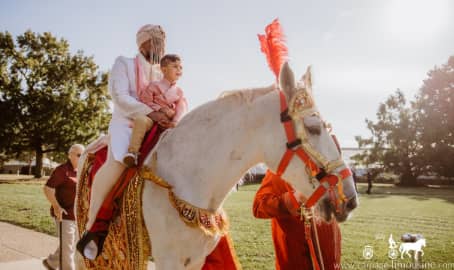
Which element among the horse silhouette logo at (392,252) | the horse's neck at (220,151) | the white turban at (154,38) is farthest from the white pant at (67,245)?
the horse silhouette logo at (392,252)

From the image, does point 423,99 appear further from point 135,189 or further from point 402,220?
point 135,189

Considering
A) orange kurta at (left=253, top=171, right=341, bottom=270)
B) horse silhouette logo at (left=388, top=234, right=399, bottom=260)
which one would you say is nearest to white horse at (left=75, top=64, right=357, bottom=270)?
orange kurta at (left=253, top=171, right=341, bottom=270)

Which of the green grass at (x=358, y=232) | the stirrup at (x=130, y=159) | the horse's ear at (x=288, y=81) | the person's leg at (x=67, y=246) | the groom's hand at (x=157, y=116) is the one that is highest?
the horse's ear at (x=288, y=81)

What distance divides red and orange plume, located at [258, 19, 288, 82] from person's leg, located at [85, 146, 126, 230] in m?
1.43

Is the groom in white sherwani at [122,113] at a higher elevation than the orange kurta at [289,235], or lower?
higher

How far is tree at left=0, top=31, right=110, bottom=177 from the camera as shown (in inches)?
1421

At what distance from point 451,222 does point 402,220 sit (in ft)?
5.41

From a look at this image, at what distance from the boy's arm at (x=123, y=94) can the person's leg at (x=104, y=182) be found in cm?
37

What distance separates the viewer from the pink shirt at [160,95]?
113 inches

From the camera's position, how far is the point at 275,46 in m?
2.94

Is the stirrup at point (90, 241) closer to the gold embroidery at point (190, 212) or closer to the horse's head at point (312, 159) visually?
the gold embroidery at point (190, 212)

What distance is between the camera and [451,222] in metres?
13.0

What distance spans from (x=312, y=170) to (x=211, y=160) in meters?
0.71

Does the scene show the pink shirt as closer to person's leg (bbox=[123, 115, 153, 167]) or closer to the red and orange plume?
person's leg (bbox=[123, 115, 153, 167])
